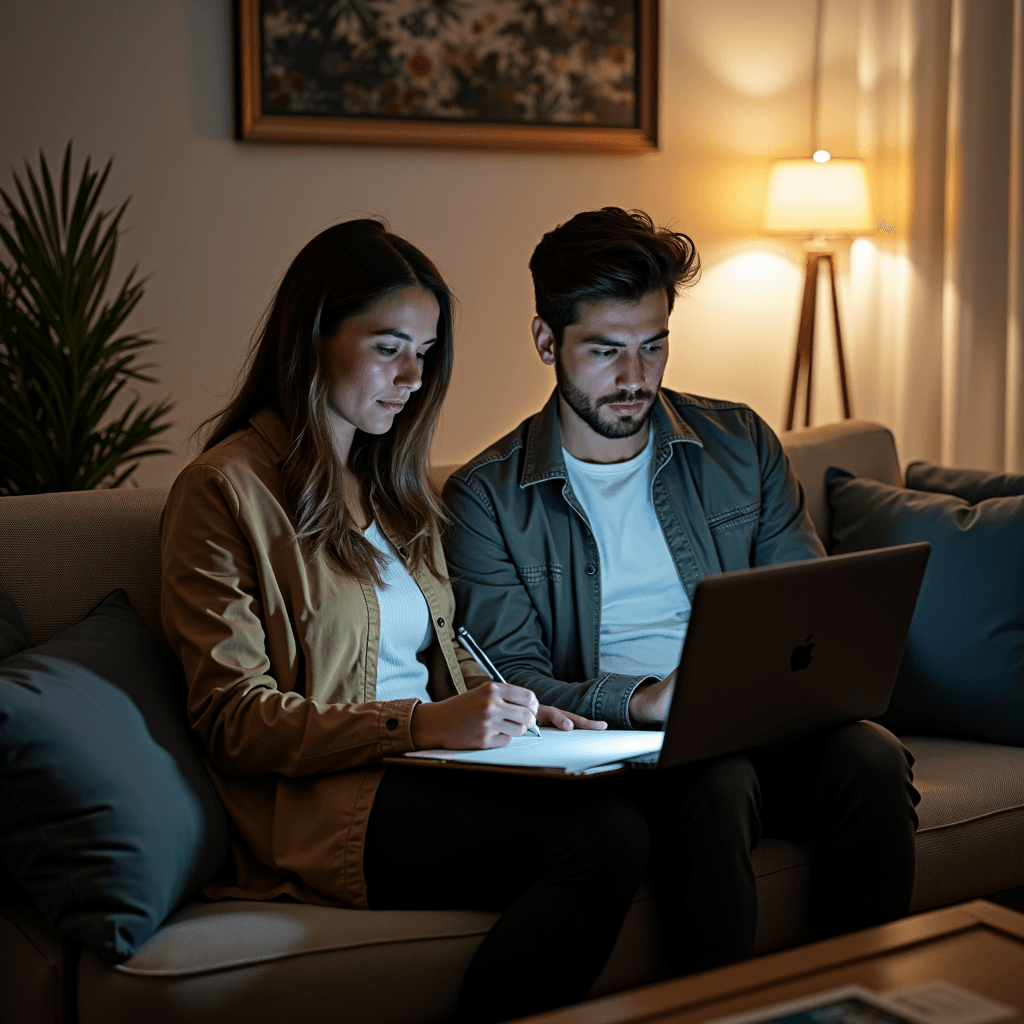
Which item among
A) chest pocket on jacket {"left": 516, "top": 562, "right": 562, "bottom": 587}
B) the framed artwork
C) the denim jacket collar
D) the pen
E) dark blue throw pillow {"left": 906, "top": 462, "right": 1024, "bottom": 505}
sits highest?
the framed artwork

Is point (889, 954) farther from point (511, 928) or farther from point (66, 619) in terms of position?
point (66, 619)

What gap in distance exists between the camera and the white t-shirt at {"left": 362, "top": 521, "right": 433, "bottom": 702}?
5.08 feet

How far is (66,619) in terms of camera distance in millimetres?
1582

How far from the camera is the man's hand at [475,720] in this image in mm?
1332

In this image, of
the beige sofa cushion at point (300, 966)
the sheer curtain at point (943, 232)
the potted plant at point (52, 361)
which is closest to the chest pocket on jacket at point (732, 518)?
the beige sofa cushion at point (300, 966)

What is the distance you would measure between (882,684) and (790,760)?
164 millimetres

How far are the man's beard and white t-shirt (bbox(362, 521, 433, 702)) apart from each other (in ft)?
1.46

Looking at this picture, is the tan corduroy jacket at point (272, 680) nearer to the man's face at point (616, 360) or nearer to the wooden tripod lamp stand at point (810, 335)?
the man's face at point (616, 360)

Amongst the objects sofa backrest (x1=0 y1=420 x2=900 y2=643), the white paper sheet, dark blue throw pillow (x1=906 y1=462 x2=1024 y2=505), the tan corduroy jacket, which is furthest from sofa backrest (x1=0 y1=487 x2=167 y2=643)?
dark blue throw pillow (x1=906 y1=462 x2=1024 y2=505)

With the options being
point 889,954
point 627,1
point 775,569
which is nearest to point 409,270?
point 775,569

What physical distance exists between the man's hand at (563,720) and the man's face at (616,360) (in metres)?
0.54

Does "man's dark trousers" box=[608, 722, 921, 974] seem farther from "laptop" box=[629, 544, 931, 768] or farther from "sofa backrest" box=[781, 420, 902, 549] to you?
"sofa backrest" box=[781, 420, 902, 549]

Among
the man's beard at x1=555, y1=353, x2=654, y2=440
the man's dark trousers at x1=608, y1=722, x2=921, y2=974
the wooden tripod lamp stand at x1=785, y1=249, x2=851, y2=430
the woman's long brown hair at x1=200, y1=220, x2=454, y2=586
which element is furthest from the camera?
the wooden tripod lamp stand at x1=785, y1=249, x2=851, y2=430

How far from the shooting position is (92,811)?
1.22 metres
